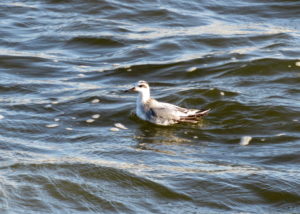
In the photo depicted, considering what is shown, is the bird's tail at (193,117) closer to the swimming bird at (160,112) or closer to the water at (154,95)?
the swimming bird at (160,112)

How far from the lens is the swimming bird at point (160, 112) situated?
39.0ft

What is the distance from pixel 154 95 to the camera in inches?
537

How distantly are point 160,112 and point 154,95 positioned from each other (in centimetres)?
156

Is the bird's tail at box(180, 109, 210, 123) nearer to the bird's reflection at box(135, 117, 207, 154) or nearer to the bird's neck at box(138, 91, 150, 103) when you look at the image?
the bird's reflection at box(135, 117, 207, 154)

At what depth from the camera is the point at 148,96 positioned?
12648mm

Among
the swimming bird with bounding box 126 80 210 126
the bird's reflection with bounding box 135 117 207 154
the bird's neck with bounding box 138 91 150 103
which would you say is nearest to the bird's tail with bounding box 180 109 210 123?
the swimming bird with bounding box 126 80 210 126

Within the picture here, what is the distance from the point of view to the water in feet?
29.6

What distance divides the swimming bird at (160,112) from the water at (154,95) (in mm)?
177

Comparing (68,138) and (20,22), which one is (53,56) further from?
(68,138)

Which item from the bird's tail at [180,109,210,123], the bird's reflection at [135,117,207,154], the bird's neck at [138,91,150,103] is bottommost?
the bird's reflection at [135,117,207,154]

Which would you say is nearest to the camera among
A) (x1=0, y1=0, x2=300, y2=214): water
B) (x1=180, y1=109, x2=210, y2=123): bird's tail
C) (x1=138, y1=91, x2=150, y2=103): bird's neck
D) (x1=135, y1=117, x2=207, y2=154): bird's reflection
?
(x1=0, y1=0, x2=300, y2=214): water

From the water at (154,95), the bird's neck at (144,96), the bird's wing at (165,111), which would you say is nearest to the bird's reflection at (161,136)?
the water at (154,95)

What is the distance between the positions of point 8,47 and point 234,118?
675 cm

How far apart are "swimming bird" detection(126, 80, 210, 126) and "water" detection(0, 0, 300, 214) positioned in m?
0.18
